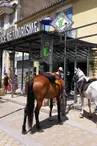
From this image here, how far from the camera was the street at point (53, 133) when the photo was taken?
622cm

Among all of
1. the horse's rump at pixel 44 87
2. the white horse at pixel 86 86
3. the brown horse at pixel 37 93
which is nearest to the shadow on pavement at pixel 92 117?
the white horse at pixel 86 86

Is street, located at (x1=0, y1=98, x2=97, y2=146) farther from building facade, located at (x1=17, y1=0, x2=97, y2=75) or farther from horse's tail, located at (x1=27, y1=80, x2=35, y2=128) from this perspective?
building facade, located at (x1=17, y1=0, x2=97, y2=75)

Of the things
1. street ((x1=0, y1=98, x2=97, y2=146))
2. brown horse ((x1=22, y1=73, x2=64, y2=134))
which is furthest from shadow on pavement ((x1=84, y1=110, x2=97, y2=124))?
brown horse ((x1=22, y1=73, x2=64, y2=134))

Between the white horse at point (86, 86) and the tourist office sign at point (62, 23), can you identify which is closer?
the white horse at point (86, 86)

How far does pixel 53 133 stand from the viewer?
7039mm

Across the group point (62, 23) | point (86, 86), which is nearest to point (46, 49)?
point (62, 23)

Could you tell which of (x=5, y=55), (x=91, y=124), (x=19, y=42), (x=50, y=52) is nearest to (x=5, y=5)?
(x=5, y=55)

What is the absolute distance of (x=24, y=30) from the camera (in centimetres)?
1423

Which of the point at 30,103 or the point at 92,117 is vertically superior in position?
the point at 30,103

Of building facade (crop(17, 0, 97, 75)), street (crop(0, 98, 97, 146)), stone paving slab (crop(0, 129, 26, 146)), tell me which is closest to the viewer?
stone paving slab (crop(0, 129, 26, 146))

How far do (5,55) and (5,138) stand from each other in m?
17.9

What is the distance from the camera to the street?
6.22m

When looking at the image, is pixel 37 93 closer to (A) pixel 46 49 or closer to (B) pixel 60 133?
(B) pixel 60 133

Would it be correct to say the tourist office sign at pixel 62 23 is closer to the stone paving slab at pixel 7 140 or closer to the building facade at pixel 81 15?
the building facade at pixel 81 15
